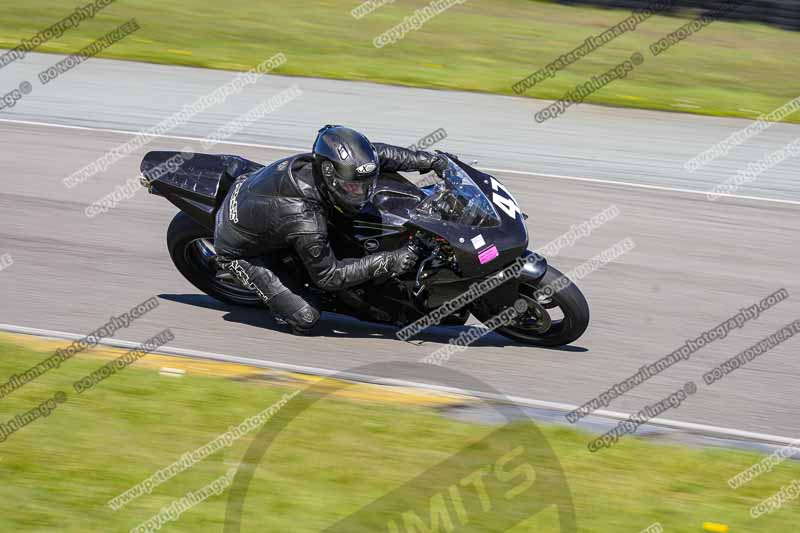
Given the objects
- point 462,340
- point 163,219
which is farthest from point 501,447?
point 163,219

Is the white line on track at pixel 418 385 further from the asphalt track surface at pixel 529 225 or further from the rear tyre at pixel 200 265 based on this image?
the rear tyre at pixel 200 265

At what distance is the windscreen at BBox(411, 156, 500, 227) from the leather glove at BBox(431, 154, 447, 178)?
0.30 ft

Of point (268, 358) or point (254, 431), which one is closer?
point (254, 431)

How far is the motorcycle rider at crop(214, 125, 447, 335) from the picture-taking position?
720 cm

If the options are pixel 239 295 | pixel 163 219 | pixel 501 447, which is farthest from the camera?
pixel 163 219

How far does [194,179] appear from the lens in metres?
8.20

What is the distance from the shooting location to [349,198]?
721 cm

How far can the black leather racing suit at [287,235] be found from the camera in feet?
24.3

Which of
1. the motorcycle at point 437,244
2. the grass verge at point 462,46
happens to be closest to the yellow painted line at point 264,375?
the motorcycle at point 437,244

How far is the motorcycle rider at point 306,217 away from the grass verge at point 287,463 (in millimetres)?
878

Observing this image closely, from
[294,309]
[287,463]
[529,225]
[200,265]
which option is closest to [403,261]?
[294,309]

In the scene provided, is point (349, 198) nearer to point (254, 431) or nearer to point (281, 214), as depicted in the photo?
point (281, 214)

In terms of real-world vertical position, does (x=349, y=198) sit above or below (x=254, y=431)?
above

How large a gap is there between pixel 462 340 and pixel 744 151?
7.36 metres
